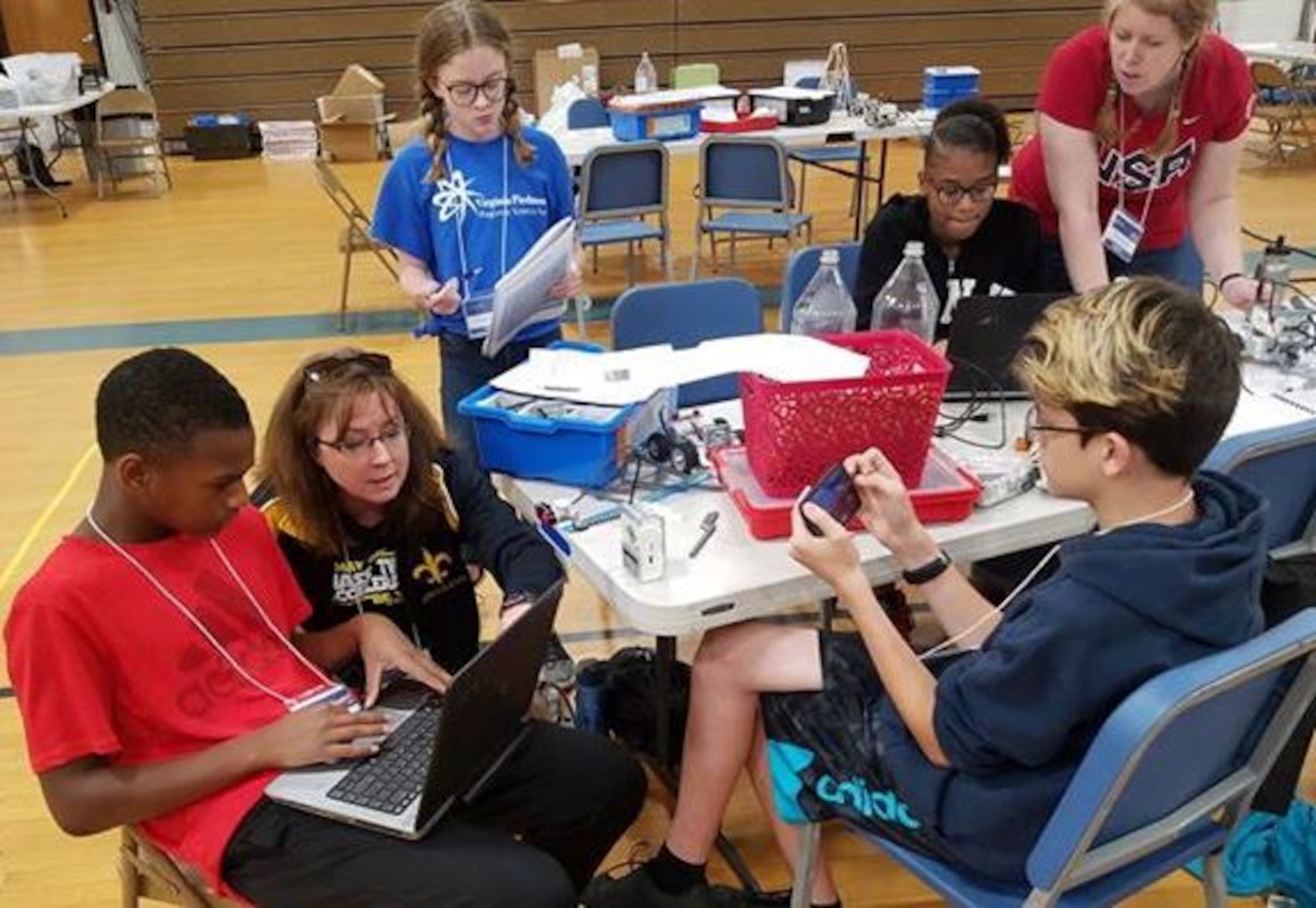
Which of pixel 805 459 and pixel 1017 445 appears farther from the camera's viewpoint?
pixel 1017 445

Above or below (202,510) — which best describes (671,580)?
below

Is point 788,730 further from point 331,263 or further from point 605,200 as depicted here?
point 331,263

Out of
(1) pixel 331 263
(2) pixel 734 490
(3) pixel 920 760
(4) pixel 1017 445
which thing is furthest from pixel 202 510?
(1) pixel 331 263

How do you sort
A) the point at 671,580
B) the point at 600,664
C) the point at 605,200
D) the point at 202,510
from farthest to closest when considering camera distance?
the point at 605,200 < the point at 600,664 < the point at 671,580 < the point at 202,510

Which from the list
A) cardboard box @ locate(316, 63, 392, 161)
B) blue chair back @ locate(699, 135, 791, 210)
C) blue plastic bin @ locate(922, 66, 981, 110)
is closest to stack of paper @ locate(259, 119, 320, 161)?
cardboard box @ locate(316, 63, 392, 161)

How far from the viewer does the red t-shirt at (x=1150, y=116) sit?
229 centimetres

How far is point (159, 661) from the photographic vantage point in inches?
53.7

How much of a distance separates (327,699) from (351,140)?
769cm

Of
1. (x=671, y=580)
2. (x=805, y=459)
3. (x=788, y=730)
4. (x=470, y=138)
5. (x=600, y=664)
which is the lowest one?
(x=600, y=664)

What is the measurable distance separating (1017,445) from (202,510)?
134 cm

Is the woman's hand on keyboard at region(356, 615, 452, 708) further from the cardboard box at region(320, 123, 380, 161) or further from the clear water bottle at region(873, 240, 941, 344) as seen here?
the cardboard box at region(320, 123, 380, 161)

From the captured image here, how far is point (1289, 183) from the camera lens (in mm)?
7180

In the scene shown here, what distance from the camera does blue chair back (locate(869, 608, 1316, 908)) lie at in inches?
43.6

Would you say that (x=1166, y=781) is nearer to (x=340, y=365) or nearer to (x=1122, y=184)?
(x=340, y=365)
